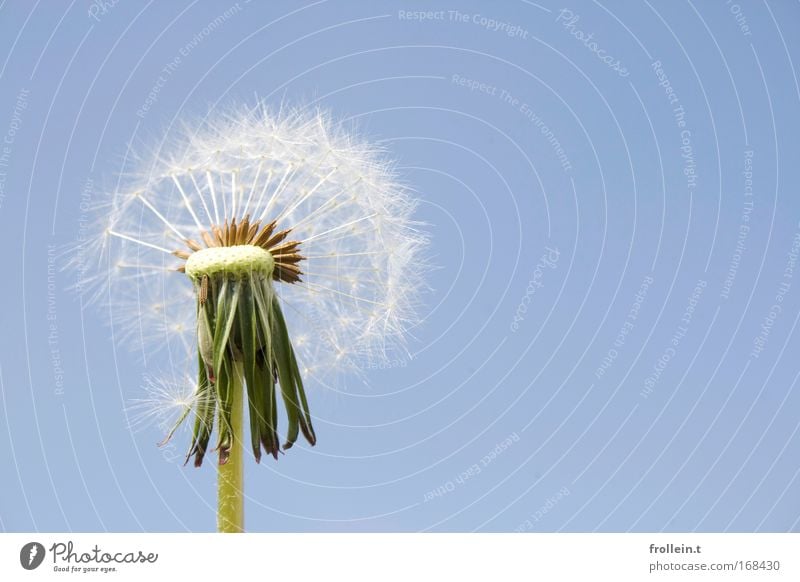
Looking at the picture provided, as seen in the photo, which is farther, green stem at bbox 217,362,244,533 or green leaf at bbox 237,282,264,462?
green leaf at bbox 237,282,264,462

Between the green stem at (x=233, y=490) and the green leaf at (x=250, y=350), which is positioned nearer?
the green stem at (x=233, y=490)

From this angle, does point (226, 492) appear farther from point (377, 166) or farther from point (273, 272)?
point (377, 166)

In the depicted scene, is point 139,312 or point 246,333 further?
point 139,312

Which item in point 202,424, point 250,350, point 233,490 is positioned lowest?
point 233,490

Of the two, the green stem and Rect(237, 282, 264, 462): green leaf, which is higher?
Rect(237, 282, 264, 462): green leaf

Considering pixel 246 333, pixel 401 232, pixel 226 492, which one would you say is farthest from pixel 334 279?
pixel 226 492

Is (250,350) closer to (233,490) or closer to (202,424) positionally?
(202,424)

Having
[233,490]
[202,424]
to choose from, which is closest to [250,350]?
[202,424]

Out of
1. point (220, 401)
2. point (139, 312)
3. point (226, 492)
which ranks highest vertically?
point (139, 312)

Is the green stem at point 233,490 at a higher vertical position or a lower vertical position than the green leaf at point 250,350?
lower

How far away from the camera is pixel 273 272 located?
13570 mm

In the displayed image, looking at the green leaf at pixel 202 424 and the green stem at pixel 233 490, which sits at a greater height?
Answer: the green leaf at pixel 202 424

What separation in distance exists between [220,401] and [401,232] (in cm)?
362

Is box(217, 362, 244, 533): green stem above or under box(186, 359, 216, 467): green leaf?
under
